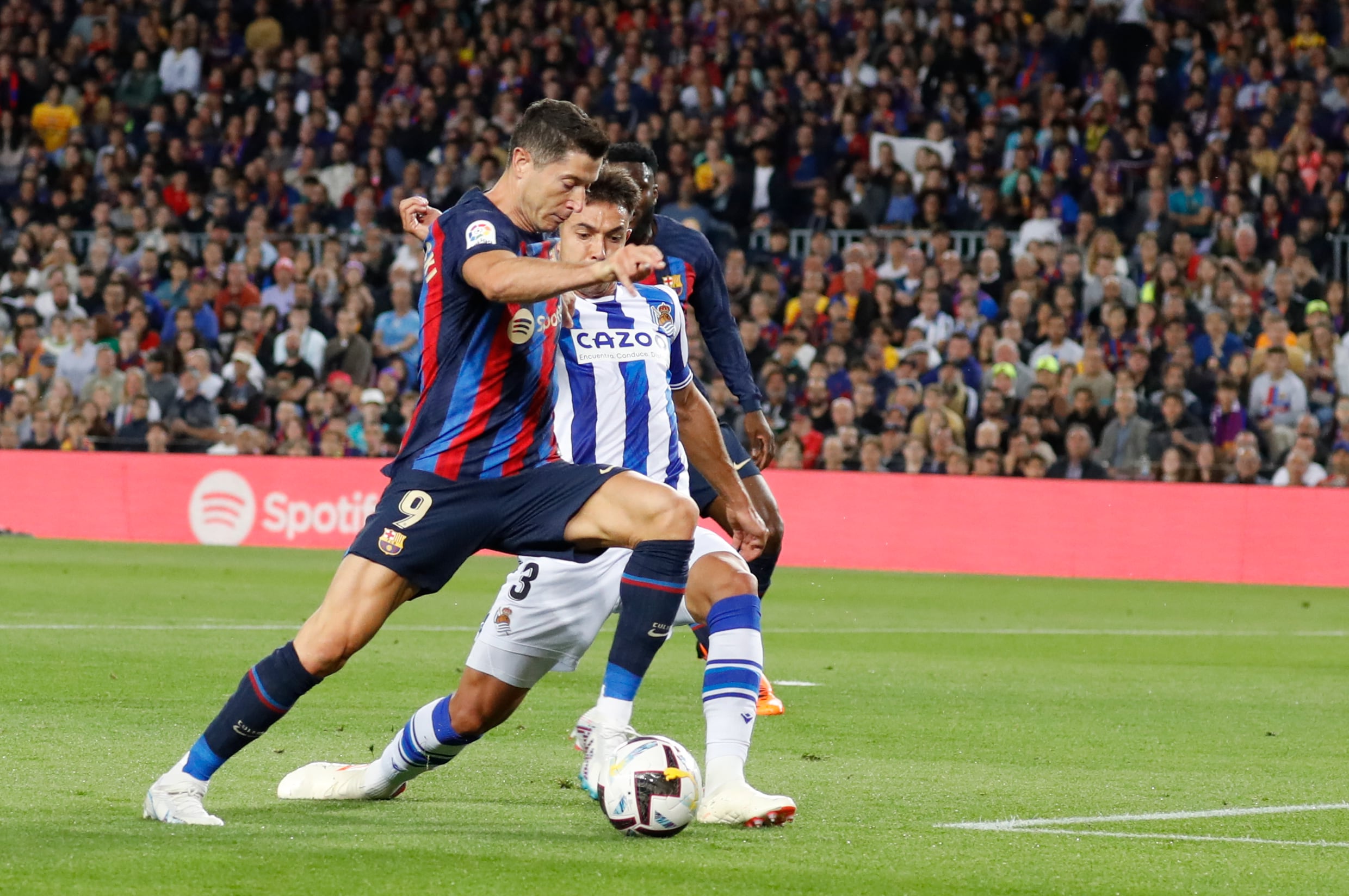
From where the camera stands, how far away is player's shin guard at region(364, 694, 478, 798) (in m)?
6.00

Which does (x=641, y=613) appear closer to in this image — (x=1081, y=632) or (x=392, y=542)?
(x=392, y=542)

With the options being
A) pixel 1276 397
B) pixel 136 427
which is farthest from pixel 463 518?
pixel 136 427

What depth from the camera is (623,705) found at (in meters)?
5.79

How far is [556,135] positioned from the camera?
223 inches

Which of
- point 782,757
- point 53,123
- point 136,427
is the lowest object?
point 136,427

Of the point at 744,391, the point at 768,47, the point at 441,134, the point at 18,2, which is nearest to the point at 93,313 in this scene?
the point at 441,134

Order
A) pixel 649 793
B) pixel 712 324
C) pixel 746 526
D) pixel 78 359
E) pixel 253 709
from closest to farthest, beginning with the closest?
1. pixel 649 793
2. pixel 253 709
3. pixel 746 526
4. pixel 712 324
5. pixel 78 359

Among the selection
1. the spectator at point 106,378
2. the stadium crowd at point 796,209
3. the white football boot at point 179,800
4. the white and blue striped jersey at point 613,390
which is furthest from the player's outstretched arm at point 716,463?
the spectator at point 106,378

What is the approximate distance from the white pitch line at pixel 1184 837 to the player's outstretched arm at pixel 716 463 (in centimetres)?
154

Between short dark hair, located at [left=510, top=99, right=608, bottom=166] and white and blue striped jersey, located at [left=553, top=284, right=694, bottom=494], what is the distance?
1.13 metres

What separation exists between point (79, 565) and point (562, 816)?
12403 millimetres

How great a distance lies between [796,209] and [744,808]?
17.7 meters

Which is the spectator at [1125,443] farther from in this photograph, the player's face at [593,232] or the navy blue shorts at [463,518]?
the navy blue shorts at [463,518]

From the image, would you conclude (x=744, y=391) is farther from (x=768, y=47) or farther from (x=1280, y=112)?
(x=768, y=47)
